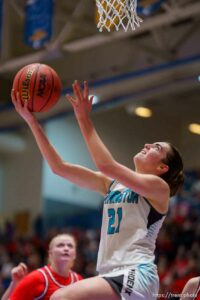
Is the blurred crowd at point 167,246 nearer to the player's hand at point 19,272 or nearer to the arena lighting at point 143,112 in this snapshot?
the arena lighting at point 143,112

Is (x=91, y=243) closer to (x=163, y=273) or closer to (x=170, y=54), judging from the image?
(x=163, y=273)

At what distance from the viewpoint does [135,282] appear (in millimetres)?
3711

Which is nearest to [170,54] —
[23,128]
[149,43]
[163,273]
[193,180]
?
[149,43]

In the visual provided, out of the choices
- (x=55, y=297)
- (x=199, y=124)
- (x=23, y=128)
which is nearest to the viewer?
(x=55, y=297)

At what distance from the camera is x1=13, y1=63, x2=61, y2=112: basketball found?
4.26 metres

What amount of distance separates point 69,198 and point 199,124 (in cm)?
845

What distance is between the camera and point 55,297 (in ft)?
12.0

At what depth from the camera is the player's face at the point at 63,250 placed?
562 cm

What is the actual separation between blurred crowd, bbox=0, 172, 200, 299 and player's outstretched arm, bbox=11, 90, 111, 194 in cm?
582

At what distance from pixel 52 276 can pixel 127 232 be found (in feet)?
6.20

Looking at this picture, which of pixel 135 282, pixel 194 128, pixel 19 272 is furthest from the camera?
pixel 194 128

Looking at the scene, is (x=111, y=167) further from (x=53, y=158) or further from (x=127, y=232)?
(x=53, y=158)

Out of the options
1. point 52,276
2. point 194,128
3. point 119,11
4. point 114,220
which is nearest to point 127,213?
point 114,220

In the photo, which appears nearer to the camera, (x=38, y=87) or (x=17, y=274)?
(x=38, y=87)
